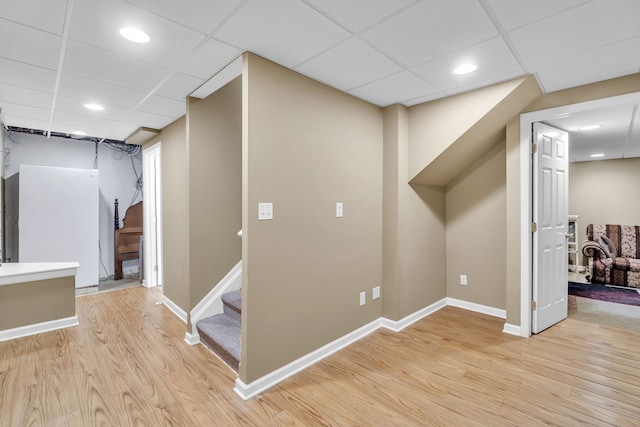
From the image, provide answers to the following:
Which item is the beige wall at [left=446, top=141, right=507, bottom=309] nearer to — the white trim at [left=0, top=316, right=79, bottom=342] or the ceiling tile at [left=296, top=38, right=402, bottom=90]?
the ceiling tile at [left=296, top=38, right=402, bottom=90]

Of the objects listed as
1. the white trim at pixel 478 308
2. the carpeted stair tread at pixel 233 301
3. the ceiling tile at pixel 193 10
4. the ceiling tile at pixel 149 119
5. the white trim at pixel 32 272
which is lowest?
the white trim at pixel 478 308

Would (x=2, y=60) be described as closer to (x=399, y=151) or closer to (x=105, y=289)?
(x=399, y=151)

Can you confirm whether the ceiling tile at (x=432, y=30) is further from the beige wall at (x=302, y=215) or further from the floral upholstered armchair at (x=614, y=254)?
the floral upholstered armchair at (x=614, y=254)

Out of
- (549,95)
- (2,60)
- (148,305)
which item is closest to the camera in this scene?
(2,60)

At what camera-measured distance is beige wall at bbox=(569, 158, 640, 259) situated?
5.48 m

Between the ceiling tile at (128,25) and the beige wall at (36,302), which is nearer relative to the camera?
the ceiling tile at (128,25)

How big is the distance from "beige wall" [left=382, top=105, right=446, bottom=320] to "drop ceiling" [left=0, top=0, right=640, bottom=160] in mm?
442

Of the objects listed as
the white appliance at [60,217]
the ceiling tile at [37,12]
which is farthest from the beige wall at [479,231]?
the white appliance at [60,217]

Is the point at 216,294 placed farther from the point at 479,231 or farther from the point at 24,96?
the point at 479,231

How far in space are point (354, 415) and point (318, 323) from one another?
2.50 feet

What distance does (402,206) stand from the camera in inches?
121

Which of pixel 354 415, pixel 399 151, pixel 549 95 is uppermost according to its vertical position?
pixel 549 95

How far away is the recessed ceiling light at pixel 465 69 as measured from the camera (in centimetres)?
221

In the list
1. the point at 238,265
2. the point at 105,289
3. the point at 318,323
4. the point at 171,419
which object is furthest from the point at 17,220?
the point at 318,323
